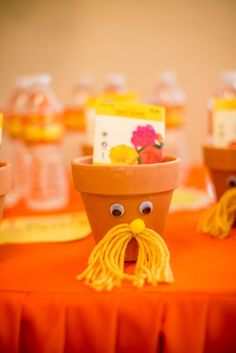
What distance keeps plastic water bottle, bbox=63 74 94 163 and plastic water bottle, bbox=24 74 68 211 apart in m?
0.10

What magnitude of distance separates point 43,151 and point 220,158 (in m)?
0.54

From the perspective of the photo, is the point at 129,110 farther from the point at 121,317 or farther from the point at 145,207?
the point at 121,317

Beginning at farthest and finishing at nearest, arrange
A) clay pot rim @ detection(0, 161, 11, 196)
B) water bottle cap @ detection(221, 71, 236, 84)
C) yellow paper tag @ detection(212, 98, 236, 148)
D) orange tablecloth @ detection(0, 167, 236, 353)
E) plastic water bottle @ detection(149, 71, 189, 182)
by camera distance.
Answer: plastic water bottle @ detection(149, 71, 189, 182) → water bottle cap @ detection(221, 71, 236, 84) → yellow paper tag @ detection(212, 98, 236, 148) → clay pot rim @ detection(0, 161, 11, 196) → orange tablecloth @ detection(0, 167, 236, 353)

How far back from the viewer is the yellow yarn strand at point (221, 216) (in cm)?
74

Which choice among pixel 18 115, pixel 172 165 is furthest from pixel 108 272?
pixel 18 115

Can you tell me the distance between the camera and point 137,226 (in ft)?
1.93

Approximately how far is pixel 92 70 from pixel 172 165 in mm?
1086

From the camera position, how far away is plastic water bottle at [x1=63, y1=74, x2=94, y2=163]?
1367mm

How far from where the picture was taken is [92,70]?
1.62 meters

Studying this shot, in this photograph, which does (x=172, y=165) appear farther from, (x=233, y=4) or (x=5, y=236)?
(x=233, y=4)

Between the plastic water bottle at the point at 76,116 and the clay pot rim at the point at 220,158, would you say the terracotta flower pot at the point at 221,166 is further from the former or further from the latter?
the plastic water bottle at the point at 76,116

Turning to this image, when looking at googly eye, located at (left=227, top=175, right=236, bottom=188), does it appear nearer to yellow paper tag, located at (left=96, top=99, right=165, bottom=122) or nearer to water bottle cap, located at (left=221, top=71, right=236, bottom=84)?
yellow paper tag, located at (left=96, top=99, right=165, bottom=122)

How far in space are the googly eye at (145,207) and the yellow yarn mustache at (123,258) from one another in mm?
16

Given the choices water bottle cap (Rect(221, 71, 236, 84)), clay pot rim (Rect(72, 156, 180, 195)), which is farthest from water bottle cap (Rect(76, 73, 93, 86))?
clay pot rim (Rect(72, 156, 180, 195))
